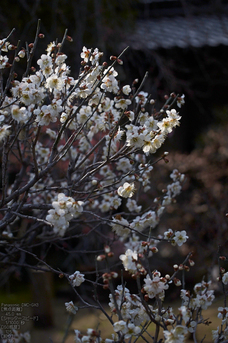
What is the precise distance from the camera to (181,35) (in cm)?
527

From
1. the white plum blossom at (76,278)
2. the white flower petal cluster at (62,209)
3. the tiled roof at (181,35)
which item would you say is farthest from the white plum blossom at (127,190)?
the tiled roof at (181,35)

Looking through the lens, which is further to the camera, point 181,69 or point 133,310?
point 181,69

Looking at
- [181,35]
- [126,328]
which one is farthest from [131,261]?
[181,35]

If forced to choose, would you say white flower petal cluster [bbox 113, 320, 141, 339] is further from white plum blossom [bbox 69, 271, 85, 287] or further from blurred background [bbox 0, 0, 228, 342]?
blurred background [bbox 0, 0, 228, 342]

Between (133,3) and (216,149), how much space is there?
2522 millimetres

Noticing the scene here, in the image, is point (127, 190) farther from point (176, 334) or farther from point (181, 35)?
point (181, 35)

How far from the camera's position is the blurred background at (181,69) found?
412cm

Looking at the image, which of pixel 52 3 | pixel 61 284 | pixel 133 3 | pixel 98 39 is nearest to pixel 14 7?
pixel 52 3

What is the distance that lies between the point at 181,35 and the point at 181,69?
2.48 ft

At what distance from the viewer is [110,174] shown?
2.24 meters

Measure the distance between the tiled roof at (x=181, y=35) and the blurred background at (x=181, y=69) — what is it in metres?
0.01

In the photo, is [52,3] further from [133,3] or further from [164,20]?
[164,20]

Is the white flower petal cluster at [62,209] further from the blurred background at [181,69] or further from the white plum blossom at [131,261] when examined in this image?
the blurred background at [181,69]

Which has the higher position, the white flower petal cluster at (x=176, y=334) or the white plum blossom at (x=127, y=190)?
the white plum blossom at (x=127, y=190)
